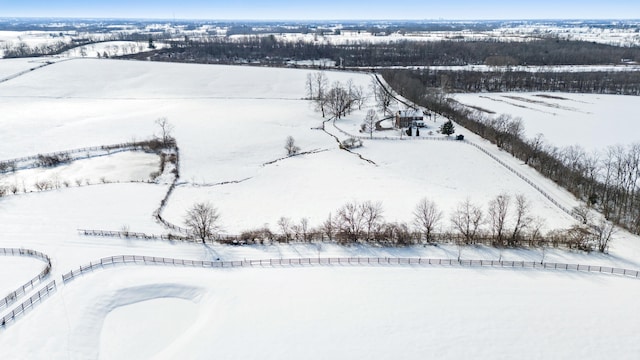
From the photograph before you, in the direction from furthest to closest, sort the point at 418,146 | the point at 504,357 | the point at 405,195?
the point at 418,146, the point at 405,195, the point at 504,357

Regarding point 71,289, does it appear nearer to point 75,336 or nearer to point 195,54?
point 75,336

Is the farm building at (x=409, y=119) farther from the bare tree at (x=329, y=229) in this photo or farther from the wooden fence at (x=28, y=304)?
the wooden fence at (x=28, y=304)

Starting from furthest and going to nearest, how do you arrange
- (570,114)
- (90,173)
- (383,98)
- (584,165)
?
1. (383,98)
2. (570,114)
3. (90,173)
4. (584,165)

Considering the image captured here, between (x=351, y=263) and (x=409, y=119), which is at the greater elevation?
(x=409, y=119)

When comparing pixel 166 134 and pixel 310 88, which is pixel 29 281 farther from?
pixel 310 88

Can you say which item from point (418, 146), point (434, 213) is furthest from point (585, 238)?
point (418, 146)

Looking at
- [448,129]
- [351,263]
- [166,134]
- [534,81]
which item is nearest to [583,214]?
[351,263]
